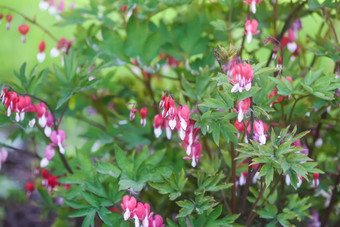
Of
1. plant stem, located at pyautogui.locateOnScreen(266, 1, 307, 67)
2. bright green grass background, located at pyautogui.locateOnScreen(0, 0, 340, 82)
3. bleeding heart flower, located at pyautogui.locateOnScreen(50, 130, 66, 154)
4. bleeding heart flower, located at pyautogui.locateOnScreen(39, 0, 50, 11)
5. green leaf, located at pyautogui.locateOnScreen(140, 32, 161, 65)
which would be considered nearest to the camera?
bleeding heart flower, located at pyautogui.locateOnScreen(50, 130, 66, 154)

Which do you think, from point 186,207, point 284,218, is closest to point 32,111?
point 186,207

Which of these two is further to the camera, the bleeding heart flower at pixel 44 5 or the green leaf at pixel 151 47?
the bleeding heart flower at pixel 44 5

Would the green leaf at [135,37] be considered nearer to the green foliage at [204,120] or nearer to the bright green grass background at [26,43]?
the green foliage at [204,120]

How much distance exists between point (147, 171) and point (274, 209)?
564 millimetres

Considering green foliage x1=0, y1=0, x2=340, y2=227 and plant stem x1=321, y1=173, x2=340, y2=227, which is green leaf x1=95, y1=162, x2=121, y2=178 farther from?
plant stem x1=321, y1=173, x2=340, y2=227

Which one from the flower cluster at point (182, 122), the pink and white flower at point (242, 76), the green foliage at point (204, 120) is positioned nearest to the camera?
the pink and white flower at point (242, 76)

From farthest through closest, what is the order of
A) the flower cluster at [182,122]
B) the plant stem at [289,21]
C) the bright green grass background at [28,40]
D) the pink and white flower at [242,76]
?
the bright green grass background at [28,40] < the plant stem at [289,21] < the flower cluster at [182,122] < the pink and white flower at [242,76]

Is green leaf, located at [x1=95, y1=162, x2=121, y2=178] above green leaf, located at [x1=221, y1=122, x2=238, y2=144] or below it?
below

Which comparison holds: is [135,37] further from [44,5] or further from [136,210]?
[136,210]

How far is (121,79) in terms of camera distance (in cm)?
311

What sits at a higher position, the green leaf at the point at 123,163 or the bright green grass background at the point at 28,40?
the green leaf at the point at 123,163

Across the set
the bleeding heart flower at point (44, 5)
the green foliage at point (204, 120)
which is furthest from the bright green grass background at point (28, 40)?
the bleeding heart flower at point (44, 5)

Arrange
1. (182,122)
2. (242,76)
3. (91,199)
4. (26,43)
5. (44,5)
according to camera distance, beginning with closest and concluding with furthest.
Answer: (242,76)
(182,122)
(91,199)
(44,5)
(26,43)

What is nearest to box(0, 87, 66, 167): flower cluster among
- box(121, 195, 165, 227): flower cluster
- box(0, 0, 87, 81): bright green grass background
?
box(121, 195, 165, 227): flower cluster
